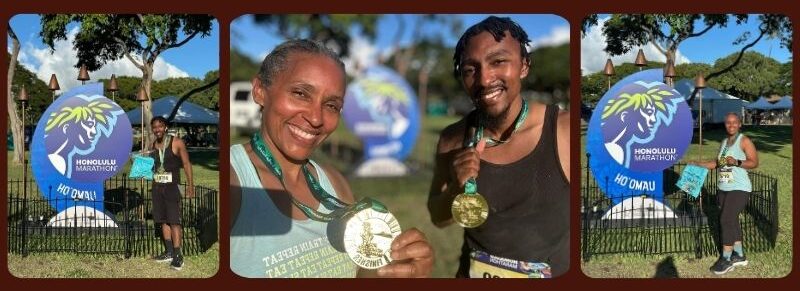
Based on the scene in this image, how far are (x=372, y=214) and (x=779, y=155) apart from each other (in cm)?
316

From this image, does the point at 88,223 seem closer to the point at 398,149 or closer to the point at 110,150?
the point at 110,150

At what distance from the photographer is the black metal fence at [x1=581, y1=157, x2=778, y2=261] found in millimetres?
5742

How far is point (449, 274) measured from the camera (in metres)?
5.54

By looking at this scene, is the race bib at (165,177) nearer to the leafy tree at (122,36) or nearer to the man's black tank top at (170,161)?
the man's black tank top at (170,161)

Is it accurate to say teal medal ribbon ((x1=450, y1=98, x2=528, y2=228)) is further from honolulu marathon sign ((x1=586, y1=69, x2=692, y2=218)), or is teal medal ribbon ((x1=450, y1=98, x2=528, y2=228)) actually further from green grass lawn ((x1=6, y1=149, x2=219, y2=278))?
green grass lawn ((x1=6, y1=149, x2=219, y2=278))

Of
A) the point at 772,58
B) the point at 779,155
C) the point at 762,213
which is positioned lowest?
the point at 762,213

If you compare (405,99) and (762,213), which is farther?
(762,213)

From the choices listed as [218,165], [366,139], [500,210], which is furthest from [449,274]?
[218,165]

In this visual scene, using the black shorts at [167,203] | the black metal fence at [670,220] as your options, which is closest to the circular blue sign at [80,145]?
the black shorts at [167,203]

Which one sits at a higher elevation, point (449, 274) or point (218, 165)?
point (218, 165)

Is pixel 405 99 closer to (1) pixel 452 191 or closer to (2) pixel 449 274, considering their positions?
(1) pixel 452 191

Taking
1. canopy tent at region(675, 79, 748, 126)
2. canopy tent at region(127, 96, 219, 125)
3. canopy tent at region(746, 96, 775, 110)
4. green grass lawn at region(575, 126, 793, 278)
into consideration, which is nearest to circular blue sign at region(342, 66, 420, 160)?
canopy tent at region(127, 96, 219, 125)

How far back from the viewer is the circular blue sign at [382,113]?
5.33 metres

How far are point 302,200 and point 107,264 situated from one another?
5.74 ft
